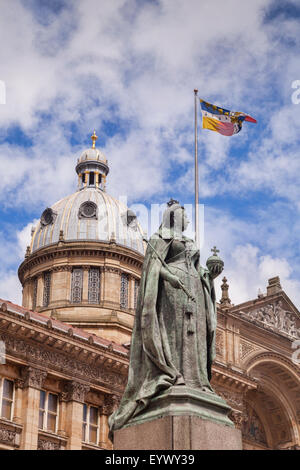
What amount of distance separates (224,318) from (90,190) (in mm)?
18883

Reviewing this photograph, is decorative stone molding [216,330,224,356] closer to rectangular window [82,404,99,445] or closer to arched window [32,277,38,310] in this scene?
rectangular window [82,404,99,445]

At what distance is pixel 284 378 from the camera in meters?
50.8

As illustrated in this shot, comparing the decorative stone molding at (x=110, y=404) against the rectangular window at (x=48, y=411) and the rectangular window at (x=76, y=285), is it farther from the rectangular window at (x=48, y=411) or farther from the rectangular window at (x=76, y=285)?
the rectangular window at (x=76, y=285)

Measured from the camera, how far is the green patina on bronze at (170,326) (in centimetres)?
939

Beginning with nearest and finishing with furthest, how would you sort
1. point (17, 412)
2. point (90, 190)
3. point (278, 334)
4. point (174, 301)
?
point (174, 301) → point (17, 412) → point (278, 334) → point (90, 190)

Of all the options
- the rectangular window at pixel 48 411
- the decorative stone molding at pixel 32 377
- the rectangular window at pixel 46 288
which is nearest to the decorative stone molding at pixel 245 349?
the rectangular window at pixel 46 288

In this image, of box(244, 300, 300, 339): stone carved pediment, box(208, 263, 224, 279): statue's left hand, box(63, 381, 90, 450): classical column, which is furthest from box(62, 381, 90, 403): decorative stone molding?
box(208, 263, 224, 279): statue's left hand

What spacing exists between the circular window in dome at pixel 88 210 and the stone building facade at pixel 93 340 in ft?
0.26

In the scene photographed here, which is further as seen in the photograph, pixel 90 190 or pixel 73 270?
pixel 90 190

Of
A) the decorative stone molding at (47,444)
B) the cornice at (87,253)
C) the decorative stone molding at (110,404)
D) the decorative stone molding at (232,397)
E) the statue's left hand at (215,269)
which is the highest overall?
the cornice at (87,253)

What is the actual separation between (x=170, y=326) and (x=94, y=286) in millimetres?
43224
